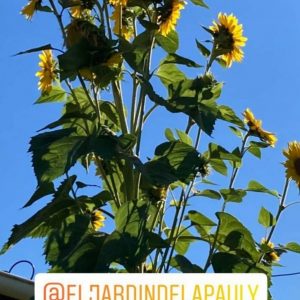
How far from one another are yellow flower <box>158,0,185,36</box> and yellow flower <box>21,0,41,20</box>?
300 millimetres

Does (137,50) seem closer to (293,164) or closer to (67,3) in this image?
(67,3)

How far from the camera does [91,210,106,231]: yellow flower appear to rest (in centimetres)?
197

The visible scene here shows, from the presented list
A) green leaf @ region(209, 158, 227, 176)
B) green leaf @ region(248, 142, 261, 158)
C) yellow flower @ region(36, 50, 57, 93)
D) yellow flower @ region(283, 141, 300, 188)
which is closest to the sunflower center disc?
yellow flower @ region(283, 141, 300, 188)

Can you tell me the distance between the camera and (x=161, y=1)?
1977 millimetres

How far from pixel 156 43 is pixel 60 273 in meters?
0.64

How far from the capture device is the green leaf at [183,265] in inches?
71.6

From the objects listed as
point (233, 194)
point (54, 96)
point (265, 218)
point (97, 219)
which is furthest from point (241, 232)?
point (54, 96)

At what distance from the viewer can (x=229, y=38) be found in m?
2.14

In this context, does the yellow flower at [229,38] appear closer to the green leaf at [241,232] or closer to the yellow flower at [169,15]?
the yellow flower at [169,15]

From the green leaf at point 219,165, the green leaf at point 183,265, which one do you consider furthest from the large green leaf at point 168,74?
the green leaf at point 183,265

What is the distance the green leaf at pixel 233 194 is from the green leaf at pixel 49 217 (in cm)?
36

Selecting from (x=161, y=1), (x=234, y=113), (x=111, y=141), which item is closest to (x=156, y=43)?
(x=161, y=1)

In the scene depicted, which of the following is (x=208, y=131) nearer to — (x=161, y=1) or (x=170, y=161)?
(x=170, y=161)

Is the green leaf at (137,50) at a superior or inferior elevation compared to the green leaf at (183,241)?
superior
